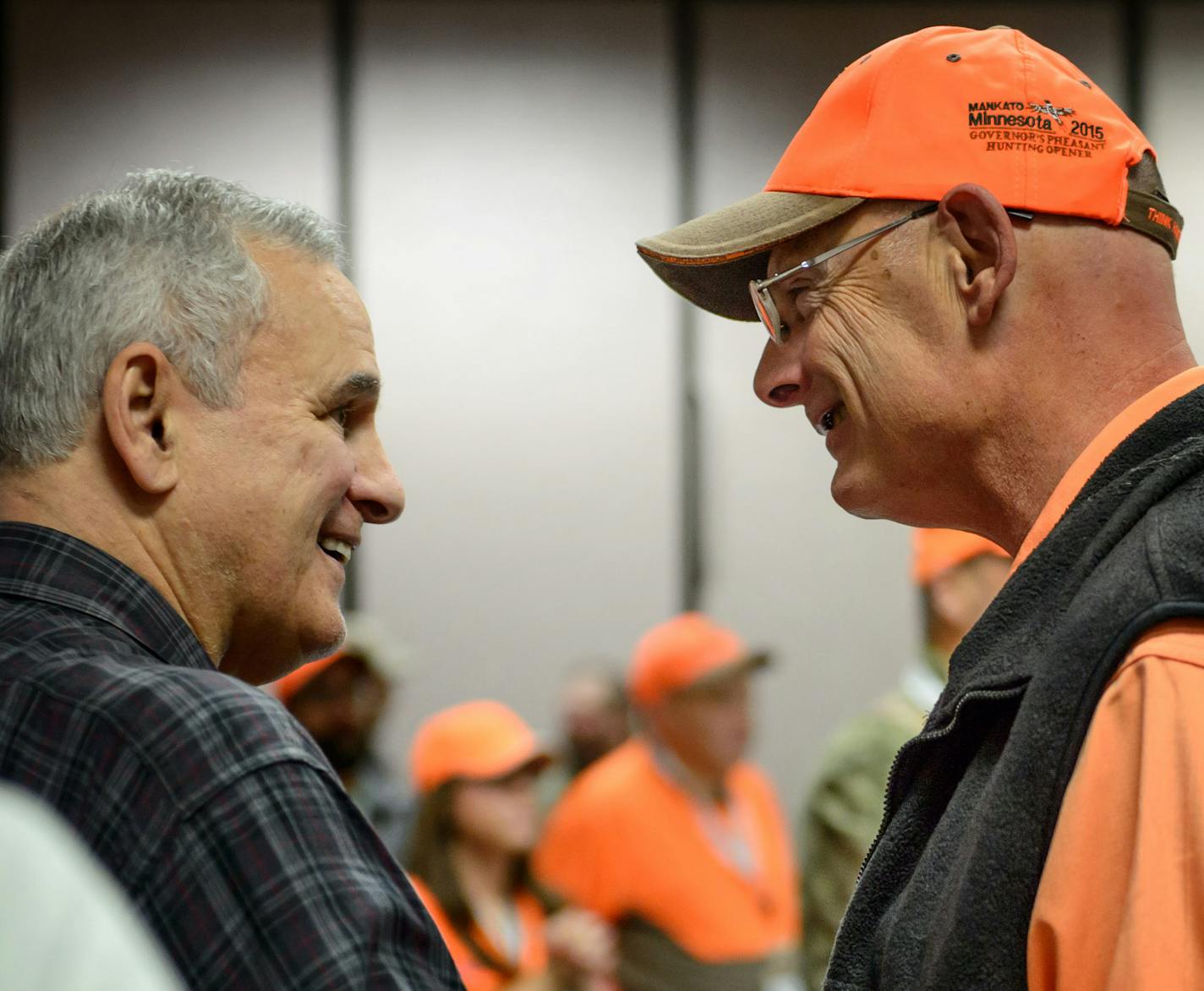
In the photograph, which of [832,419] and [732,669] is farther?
[732,669]

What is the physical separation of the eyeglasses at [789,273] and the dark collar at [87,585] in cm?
61

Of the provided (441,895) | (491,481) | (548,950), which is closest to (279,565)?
(441,895)

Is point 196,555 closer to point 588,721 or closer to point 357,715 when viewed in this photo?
point 357,715

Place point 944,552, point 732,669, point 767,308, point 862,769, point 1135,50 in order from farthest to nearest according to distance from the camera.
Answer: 1. point 1135,50
2. point 732,669
3. point 944,552
4. point 862,769
5. point 767,308

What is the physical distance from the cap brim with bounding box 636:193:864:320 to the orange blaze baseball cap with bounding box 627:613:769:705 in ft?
6.90

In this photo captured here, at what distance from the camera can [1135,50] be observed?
17.6 ft

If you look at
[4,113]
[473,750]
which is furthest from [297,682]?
[4,113]

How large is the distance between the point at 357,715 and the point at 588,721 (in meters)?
1.37

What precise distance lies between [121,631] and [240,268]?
0.32 meters

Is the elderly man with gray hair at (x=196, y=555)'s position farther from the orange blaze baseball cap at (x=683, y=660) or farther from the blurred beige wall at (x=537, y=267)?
the blurred beige wall at (x=537, y=267)

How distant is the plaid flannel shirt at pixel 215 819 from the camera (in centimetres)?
92

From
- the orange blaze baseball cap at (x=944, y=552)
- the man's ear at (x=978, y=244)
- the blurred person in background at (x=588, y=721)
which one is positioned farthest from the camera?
the blurred person in background at (x=588, y=721)

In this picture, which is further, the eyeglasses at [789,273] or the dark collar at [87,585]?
the eyeglasses at [789,273]

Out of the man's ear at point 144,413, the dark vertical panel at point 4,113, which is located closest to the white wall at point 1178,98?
the dark vertical panel at point 4,113
